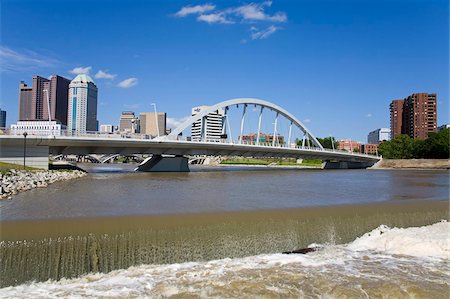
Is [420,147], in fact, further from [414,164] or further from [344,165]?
[344,165]

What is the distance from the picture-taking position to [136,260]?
9969mm

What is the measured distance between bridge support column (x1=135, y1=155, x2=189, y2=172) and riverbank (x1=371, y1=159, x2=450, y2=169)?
2347 inches

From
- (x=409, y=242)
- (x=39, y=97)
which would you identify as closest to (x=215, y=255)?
(x=409, y=242)

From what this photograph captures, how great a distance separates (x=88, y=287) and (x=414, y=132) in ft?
601

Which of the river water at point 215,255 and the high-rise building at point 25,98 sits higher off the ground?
the high-rise building at point 25,98

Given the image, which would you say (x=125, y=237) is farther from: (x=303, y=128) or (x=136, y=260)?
(x=303, y=128)

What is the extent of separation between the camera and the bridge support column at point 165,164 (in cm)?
5697

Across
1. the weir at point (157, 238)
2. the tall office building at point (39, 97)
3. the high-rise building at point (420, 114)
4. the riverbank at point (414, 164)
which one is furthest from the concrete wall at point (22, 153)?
the high-rise building at point (420, 114)

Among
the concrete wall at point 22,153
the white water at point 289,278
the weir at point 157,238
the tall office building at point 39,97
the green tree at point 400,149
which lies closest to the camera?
the white water at point 289,278

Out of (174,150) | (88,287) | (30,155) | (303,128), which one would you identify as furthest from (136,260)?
(303,128)

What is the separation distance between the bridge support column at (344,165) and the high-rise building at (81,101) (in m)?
80.0

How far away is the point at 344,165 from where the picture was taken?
96.0 m

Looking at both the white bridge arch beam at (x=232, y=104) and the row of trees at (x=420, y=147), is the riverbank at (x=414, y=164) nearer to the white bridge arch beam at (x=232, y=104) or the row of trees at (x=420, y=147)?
the row of trees at (x=420, y=147)

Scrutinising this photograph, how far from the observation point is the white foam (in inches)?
443
